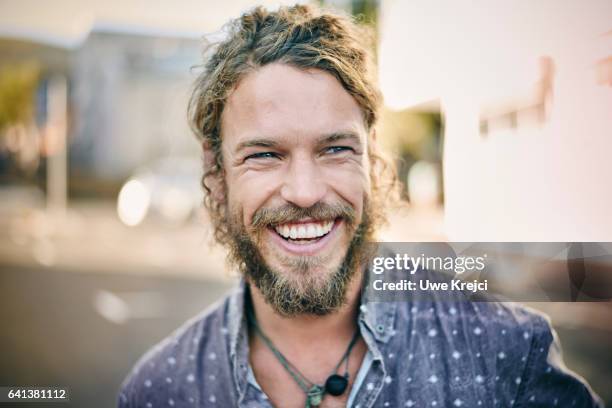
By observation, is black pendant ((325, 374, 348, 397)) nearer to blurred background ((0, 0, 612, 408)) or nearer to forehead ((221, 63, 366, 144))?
blurred background ((0, 0, 612, 408))

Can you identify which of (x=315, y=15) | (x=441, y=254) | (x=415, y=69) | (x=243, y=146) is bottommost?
(x=441, y=254)

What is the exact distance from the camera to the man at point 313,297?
1.41m

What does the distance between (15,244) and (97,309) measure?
1.01 m

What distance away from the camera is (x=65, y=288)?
399 cm

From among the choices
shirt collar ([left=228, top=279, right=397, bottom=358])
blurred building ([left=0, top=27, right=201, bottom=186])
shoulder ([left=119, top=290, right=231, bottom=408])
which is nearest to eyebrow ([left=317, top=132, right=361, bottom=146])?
shirt collar ([left=228, top=279, right=397, bottom=358])

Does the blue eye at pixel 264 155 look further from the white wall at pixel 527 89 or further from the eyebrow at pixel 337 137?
the white wall at pixel 527 89

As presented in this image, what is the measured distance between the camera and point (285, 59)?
1.40 metres

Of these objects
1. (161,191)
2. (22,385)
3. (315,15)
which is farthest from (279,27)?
(161,191)

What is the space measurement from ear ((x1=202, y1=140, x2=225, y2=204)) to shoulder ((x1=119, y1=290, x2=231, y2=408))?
38cm

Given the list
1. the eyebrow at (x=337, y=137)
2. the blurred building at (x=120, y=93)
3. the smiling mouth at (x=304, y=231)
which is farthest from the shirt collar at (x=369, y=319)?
the blurred building at (x=120, y=93)

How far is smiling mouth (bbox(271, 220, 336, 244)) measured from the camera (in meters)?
1.43

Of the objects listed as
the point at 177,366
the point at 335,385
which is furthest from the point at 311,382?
the point at 177,366

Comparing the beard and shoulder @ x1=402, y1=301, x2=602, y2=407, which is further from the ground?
the beard

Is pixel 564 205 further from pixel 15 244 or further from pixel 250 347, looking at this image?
pixel 15 244
